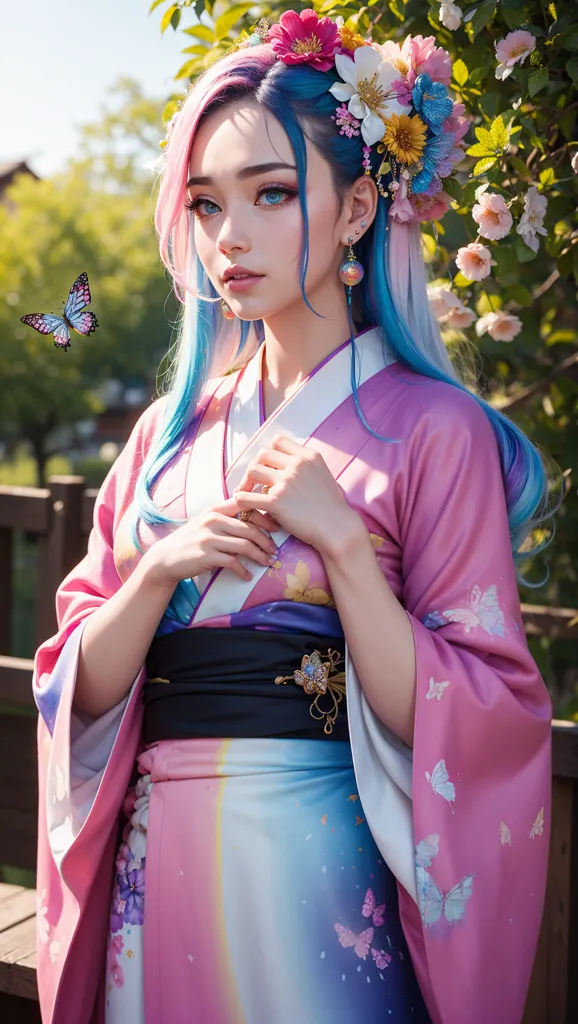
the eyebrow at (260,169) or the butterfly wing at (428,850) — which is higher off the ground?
the eyebrow at (260,169)

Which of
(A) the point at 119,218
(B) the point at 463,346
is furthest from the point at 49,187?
(B) the point at 463,346

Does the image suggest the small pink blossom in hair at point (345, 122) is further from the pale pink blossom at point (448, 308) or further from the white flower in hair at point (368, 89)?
the pale pink blossom at point (448, 308)

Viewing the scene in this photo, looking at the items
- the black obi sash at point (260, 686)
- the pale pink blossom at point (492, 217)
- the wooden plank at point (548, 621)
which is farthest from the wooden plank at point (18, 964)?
the wooden plank at point (548, 621)

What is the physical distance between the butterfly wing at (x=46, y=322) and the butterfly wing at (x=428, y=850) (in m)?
1.02

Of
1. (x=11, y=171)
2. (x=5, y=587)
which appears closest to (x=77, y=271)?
(x=11, y=171)

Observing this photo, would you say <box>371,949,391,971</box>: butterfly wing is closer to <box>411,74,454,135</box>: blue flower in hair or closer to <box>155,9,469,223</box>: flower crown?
A: <box>155,9,469,223</box>: flower crown

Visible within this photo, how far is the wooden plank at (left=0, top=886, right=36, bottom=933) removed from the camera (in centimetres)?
239

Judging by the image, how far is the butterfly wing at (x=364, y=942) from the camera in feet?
5.19

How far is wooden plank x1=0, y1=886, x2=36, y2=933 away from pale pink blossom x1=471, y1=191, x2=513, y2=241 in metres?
1.79

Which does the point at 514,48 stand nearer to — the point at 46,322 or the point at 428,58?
the point at 428,58

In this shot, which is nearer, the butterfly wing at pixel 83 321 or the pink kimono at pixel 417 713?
the pink kimono at pixel 417 713

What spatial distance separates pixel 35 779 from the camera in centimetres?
262

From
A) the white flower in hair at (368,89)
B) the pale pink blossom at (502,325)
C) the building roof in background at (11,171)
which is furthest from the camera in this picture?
the building roof in background at (11,171)

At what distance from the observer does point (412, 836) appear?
1.55 metres
